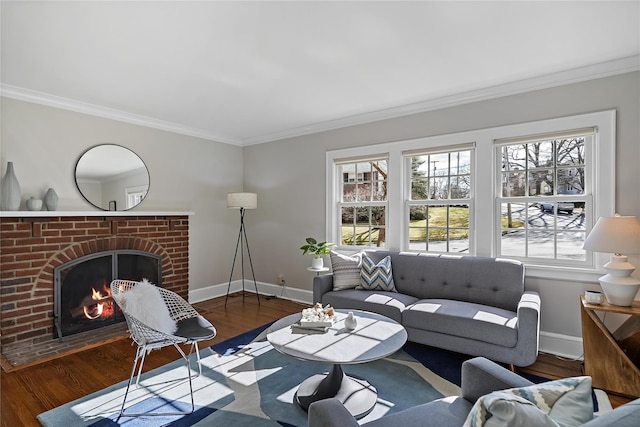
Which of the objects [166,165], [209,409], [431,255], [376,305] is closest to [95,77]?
[166,165]

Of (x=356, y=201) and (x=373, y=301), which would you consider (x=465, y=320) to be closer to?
(x=373, y=301)

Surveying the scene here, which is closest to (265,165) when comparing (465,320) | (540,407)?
(465,320)

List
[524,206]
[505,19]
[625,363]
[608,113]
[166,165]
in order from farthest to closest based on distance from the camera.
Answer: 1. [166,165]
2. [524,206]
3. [608,113]
4. [625,363]
5. [505,19]

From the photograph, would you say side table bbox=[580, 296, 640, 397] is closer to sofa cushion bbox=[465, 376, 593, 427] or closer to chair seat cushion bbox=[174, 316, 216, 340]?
sofa cushion bbox=[465, 376, 593, 427]

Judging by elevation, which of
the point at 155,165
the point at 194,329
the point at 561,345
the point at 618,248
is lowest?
the point at 561,345

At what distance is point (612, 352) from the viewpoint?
244 centimetres

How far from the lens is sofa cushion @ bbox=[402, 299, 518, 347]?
2.62m

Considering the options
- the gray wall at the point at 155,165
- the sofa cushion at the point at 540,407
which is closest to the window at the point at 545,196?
the sofa cushion at the point at 540,407

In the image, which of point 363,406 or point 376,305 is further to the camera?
point 376,305

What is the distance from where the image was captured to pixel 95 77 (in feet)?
9.94

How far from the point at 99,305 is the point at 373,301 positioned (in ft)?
10.0

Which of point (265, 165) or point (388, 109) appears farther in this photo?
point (265, 165)

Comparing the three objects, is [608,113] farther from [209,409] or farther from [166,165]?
[166,165]

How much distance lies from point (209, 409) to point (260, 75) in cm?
266
